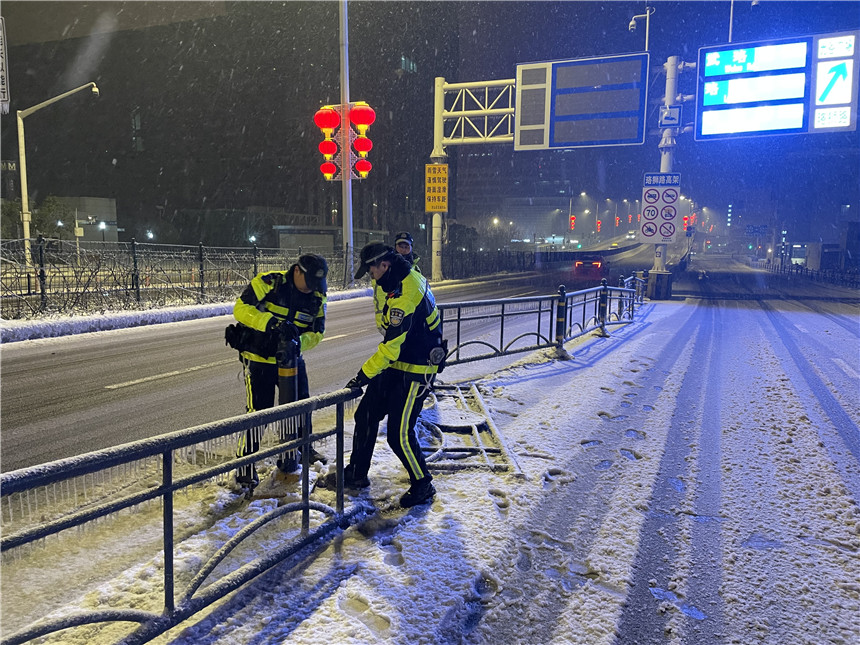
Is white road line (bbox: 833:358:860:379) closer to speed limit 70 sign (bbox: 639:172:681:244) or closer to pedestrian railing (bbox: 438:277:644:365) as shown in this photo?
pedestrian railing (bbox: 438:277:644:365)

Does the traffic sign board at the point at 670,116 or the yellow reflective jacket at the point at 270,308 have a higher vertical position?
the traffic sign board at the point at 670,116

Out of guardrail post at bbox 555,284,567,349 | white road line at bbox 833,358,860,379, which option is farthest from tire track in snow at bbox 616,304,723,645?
white road line at bbox 833,358,860,379

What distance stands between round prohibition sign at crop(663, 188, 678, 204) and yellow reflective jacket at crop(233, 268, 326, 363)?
15635 millimetres

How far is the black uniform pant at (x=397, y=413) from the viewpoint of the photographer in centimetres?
393

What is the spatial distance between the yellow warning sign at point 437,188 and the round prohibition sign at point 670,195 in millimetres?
15088

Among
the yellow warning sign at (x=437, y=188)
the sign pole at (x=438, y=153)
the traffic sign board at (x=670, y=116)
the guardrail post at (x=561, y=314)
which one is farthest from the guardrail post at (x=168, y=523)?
the yellow warning sign at (x=437, y=188)

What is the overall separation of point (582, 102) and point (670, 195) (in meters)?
8.05

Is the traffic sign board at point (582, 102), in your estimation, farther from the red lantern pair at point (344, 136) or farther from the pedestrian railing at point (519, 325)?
the pedestrian railing at point (519, 325)

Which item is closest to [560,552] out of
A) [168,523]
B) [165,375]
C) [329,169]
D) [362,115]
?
[168,523]

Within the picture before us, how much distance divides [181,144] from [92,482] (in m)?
61.5

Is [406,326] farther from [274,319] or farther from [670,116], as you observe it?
[670,116]

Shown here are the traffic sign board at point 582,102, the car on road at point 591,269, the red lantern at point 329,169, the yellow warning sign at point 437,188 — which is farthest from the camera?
the car on road at point 591,269

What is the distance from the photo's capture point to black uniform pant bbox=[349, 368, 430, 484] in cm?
393

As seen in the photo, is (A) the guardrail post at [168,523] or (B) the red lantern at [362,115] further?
(B) the red lantern at [362,115]
